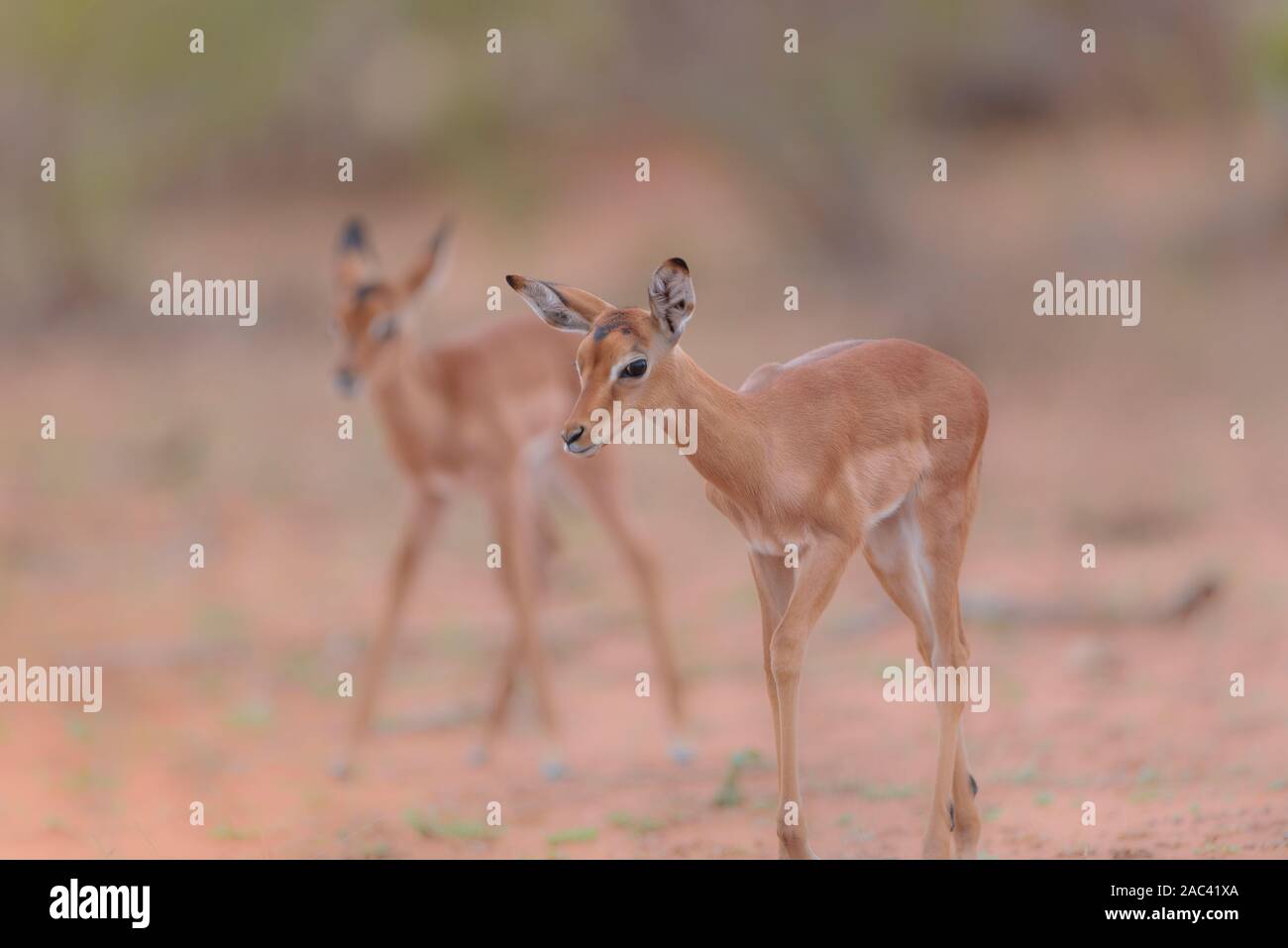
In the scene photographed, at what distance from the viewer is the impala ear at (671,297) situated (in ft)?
16.1

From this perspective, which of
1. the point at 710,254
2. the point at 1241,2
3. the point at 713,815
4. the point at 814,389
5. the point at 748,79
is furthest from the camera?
the point at 710,254

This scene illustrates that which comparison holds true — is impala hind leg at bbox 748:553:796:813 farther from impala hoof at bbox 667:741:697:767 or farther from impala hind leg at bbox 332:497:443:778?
impala hind leg at bbox 332:497:443:778

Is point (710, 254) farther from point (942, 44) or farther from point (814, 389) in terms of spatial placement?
point (814, 389)

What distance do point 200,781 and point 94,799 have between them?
570 mm

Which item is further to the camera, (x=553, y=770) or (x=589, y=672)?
(x=589, y=672)

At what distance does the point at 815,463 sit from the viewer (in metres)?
5.22

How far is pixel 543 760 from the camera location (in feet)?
27.8

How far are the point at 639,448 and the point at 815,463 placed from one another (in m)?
9.87

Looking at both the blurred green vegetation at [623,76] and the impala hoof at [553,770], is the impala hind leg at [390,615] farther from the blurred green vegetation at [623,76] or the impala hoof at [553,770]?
the blurred green vegetation at [623,76]

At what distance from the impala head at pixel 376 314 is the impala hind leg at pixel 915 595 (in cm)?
394

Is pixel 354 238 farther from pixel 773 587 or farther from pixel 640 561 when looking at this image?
pixel 773 587

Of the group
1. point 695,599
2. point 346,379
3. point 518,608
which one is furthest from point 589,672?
point 346,379

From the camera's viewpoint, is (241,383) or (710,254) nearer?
(241,383)

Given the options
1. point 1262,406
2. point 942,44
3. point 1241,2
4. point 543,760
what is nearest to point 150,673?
point 543,760
